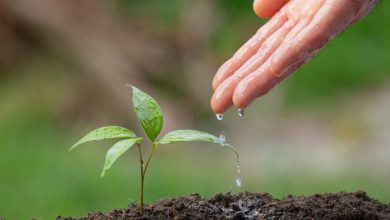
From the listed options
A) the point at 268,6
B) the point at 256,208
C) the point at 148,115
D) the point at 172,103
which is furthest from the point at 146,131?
the point at 172,103

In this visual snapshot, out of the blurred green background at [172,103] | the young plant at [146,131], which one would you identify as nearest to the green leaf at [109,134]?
the young plant at [146,131]

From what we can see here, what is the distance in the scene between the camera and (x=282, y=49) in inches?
67.7

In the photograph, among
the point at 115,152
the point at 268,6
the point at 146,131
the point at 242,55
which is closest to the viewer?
the point at 115,152

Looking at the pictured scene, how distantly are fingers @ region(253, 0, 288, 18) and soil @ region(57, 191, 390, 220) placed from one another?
0.63 metres

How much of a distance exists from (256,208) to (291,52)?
381 millimetres

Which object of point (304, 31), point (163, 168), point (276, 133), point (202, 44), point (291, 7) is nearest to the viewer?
point (304, 31)

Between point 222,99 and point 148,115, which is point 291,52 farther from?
point 148,115

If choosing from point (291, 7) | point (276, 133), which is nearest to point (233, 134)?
point (276, 133)

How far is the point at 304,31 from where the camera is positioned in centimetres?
173

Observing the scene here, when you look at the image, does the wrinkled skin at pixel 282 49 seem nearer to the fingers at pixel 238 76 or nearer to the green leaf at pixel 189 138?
Result: the fingers at pixel 238 76

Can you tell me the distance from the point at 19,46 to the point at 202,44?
1190 millimetres

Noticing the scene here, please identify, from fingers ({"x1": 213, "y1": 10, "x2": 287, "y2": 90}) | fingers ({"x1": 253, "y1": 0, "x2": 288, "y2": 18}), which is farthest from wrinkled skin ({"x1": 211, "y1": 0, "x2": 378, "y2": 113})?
fingers ({"x1": 253, "y1": 0, "x2": 288, "y2": 18})

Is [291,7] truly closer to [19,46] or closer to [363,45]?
[363,45]

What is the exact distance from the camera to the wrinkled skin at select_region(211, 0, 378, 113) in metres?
1.72
